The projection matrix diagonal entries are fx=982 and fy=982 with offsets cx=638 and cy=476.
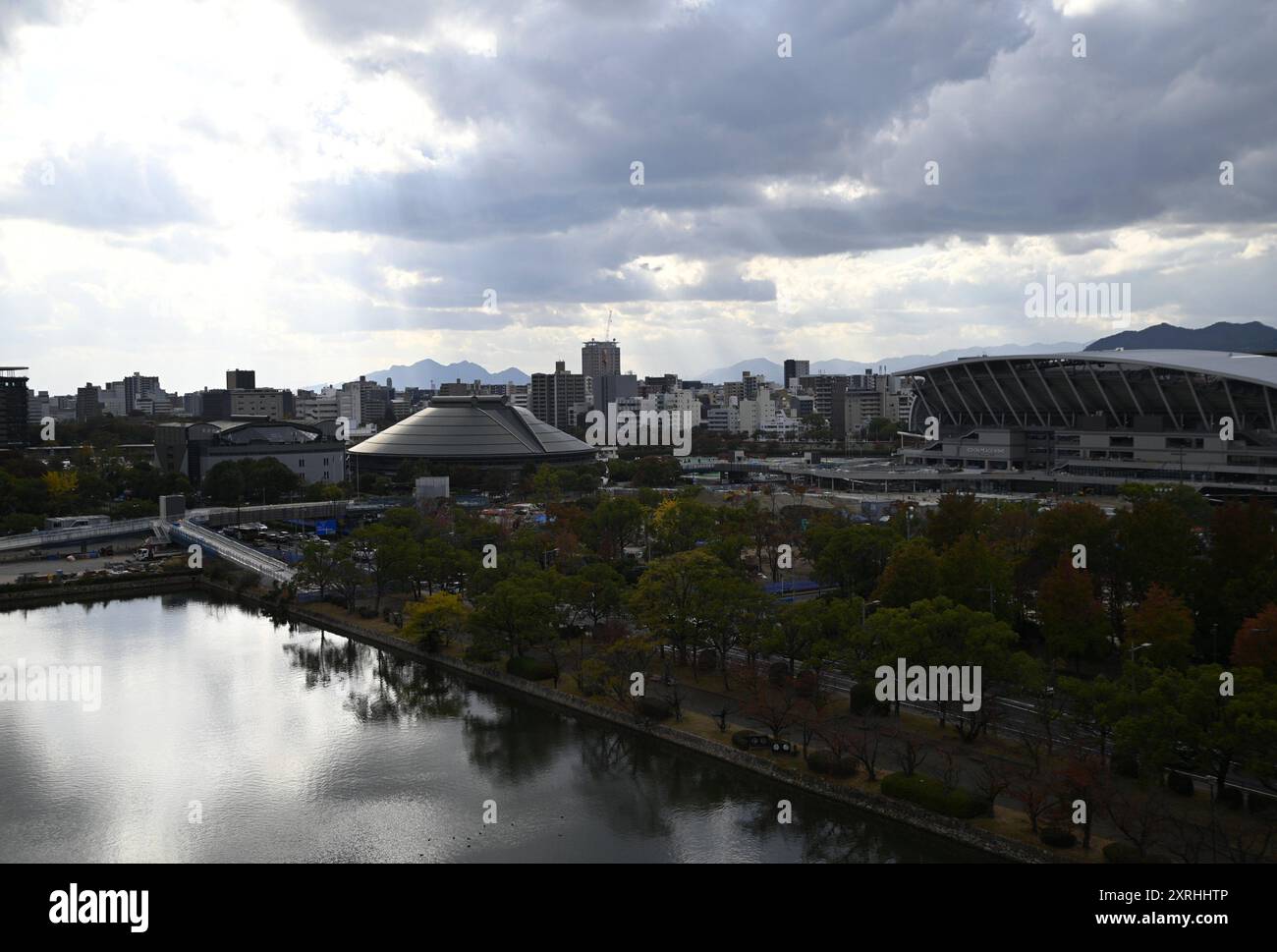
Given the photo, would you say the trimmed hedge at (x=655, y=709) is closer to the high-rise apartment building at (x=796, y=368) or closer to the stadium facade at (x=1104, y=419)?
the stadium facade at (x=1104, y=419)

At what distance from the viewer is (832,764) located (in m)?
11.4

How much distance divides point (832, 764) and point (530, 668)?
5.94 metres

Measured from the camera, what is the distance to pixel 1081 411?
40.2m


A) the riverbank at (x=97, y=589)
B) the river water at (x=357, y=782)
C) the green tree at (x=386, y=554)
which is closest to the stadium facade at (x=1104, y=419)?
the green tree at (x=386, y=554)

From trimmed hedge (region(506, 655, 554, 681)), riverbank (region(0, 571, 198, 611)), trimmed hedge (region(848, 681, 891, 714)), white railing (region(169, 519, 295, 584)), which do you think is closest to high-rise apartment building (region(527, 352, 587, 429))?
white railing (region(169, 519, 295, 584))

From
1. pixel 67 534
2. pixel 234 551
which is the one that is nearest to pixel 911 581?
pixel 234 551

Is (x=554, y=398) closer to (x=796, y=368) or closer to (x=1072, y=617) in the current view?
(x=796, y=368)

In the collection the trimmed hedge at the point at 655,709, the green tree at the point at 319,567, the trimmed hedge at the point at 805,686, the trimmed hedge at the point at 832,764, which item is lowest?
the trimmed hedge at the point at 832,764

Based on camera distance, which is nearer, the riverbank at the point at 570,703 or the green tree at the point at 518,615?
the riverbank at the point at 570,703

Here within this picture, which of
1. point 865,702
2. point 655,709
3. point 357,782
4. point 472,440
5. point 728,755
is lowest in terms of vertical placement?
point 357,782

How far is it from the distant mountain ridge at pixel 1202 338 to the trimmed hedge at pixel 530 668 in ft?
386

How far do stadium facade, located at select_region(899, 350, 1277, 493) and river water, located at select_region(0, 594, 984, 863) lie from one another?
90.6ft

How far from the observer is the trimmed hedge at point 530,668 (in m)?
15.7

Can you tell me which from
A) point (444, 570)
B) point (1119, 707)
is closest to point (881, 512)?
point (444, 570)
